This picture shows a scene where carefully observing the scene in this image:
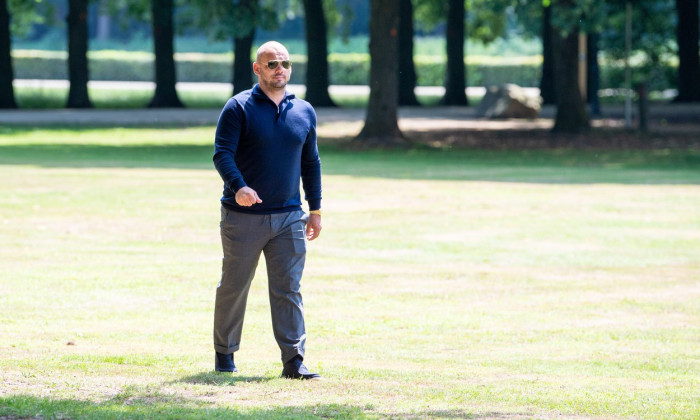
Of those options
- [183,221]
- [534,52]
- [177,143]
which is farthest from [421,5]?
[183,221]

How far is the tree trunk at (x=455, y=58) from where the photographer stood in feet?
161

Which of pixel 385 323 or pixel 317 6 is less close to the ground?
pixel 317 6

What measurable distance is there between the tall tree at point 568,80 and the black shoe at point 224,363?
2341 cm

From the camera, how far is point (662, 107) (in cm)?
4234

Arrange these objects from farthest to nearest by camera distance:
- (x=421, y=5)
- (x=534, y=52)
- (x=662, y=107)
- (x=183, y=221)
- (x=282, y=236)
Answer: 1. (x=534, y=52)
2. (x=421, y=5)
3. (x=662, y=107)
4. (x=183, y=221)
5. (x=282, y=236)

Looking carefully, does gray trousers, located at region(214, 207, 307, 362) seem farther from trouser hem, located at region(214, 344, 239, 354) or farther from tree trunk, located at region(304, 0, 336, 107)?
tree trunk, located at region(304, 0, 336, 107)

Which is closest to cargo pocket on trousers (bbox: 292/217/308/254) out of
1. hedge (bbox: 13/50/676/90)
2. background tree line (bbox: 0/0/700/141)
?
background tree line (bbox: 0/0/700/141)

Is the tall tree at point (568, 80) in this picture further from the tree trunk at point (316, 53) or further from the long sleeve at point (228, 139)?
the long sleeve at point (228, 139)

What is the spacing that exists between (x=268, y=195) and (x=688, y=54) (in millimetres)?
40782

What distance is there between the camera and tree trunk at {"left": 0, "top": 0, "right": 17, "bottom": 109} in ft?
133

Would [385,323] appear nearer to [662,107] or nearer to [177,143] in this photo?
[177,143]

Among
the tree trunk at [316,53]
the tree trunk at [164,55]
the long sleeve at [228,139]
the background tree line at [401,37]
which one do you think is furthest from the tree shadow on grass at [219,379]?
the tree trunk at [164,55]

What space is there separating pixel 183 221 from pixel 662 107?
97.1 feet

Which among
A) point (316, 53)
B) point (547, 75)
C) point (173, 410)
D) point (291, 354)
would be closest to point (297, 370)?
point (291, 354)
